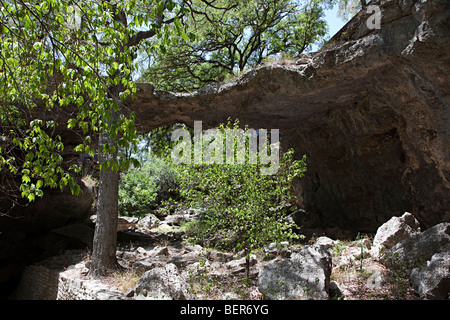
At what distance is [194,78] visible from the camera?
16500 millimetres

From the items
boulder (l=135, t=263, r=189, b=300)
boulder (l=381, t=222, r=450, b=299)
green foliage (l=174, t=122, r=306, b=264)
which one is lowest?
boulder (l=135, t=263, r=189, b=300)

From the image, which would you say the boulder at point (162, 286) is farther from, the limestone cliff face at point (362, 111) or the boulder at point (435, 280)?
the limestone cliff face at point (362, 111)

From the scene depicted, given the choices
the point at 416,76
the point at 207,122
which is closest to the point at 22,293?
the point at 207,122

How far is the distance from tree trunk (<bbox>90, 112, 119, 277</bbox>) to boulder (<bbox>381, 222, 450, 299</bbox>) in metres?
5.73

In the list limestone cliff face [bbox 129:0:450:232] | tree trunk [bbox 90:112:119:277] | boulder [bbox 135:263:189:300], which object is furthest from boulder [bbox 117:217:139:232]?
boulder [bbox 135:263:189:300]

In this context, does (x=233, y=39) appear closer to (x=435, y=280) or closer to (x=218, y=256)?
(x=218, y=256)

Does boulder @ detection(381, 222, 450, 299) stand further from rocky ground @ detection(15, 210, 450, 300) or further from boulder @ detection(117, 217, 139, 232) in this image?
boulder @ detection(117, 217, 139, 232)

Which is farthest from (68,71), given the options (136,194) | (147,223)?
(136,194)

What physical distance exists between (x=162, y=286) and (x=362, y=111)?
7.10 metres

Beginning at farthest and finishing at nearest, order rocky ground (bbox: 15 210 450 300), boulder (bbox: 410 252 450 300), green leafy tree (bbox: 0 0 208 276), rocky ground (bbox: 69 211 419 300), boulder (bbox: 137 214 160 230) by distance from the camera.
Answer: boulder (bbox: 137 214 160 230) → rocky ground (bbox: 69 211 419 300) → rocky ground (bbox: 15 210 450 300) → boulder (bbox: 410 252 450 300) → green leafy tree (bbox: 0 0 208 276)

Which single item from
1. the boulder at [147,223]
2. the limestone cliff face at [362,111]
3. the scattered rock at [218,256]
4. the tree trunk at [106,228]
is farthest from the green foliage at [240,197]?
the boulder at [147,223]

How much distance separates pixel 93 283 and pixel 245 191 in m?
3.84

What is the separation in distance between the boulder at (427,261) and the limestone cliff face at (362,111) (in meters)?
2.18

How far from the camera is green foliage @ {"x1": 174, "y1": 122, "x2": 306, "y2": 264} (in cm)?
615
